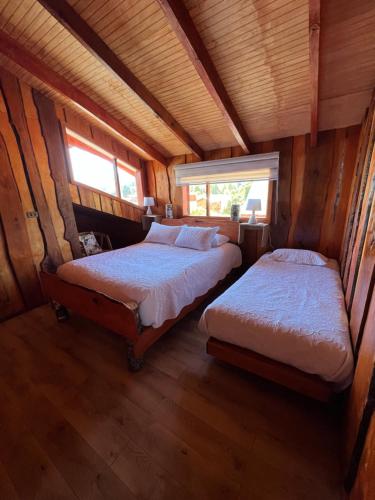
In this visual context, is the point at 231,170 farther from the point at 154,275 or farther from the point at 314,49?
the point at 154,275

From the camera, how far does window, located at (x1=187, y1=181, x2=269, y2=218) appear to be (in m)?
3.02

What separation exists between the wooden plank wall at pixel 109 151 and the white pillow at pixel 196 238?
1343mm

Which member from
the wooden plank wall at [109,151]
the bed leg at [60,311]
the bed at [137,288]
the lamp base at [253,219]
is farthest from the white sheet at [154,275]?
the wooden plank wall at [109,151]

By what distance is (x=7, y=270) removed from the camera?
2.28 meters

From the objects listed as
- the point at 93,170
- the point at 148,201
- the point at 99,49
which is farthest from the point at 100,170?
the point at 99,49

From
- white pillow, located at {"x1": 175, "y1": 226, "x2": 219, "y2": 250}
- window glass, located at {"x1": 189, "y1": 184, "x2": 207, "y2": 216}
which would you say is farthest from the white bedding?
window glass, located at {"x1": 189, "y1": 184, "x2": 207, "y2": 216}

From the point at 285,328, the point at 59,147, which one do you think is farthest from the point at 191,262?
the point at 59,147

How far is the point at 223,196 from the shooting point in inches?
133

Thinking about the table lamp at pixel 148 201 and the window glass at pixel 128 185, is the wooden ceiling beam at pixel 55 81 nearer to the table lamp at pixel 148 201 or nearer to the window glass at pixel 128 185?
the window glass at pixel 128 185

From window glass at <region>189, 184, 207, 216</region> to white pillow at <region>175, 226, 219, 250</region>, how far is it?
80 centimetres

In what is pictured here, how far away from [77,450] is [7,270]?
81.7 inches

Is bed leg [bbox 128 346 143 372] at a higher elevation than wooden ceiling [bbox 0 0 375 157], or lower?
lower

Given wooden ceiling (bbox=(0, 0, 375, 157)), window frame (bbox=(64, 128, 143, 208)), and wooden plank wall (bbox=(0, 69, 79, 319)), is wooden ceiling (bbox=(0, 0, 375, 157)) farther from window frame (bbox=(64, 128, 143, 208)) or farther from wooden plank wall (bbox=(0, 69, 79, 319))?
window frame (bbox=(64, 128, 143, 208))

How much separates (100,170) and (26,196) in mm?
1464
